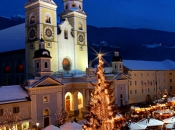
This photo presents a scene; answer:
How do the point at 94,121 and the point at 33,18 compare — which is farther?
the point at 33,18

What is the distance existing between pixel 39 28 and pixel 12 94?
44.1ft

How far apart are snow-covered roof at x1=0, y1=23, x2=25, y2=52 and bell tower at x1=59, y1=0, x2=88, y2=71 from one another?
8.53 meters

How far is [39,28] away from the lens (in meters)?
36.1

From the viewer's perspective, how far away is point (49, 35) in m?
37.2

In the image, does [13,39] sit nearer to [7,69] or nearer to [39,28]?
[7,69]

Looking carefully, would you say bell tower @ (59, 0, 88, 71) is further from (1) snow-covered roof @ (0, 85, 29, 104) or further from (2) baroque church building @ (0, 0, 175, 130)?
(1) snow-covered roof @ (0, 85, 29, 104)

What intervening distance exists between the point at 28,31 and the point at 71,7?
395 inches

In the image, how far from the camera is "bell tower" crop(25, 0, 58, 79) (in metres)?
36.3

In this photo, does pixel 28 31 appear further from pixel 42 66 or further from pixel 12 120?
pixel 12 120

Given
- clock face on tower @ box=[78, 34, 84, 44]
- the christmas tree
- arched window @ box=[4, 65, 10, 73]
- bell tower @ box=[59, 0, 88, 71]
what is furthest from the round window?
the christmas tree

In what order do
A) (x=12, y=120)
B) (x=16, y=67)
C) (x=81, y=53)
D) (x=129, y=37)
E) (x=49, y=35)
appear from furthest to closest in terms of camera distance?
(x=129, y=37) < (x=81, y=53) < (x=16, y=67) < (x=49, y=35) < (x=12, y=120)

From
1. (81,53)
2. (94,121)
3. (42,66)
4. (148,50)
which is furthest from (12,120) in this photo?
(148,50)

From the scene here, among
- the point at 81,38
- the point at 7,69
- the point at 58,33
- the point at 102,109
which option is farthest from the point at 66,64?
the point at 102,109

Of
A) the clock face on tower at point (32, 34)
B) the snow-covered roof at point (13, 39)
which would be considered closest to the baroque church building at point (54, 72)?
the clock face on tower at point (32, 34)
